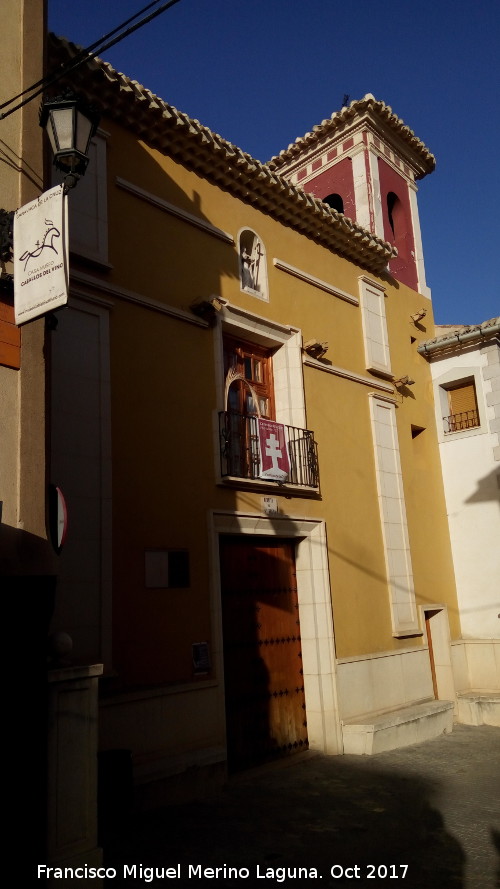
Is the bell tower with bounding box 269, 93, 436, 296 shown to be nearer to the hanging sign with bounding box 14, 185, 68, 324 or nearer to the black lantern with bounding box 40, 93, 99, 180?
the black lantern with bounding box 40, 93, 99, 180

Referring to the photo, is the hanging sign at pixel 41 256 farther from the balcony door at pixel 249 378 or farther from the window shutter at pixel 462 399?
the window shutter at pixel 462 399

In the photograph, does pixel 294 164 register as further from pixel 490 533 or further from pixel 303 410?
pixel 490 533

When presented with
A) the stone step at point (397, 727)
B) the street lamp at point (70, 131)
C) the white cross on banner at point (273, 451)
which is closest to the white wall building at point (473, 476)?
the stone step at point (397, 727)

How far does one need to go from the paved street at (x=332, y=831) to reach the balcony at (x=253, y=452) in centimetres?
338

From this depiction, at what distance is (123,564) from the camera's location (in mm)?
6754

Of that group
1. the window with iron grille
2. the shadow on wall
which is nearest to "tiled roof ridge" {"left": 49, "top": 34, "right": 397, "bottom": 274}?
the window with iron grille

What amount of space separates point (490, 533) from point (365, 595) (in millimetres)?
3071

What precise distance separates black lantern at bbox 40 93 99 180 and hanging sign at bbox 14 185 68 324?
0.68ft

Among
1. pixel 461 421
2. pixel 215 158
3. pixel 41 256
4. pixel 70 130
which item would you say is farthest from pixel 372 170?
pixel 41 256

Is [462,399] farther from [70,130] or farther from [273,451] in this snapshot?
[70,130]

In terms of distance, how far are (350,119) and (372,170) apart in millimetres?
1121

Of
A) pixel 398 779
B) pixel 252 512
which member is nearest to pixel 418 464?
pixel 252 512

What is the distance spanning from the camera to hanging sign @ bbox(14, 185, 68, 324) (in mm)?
4520

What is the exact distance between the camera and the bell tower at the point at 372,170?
A: 1299 centimetres
